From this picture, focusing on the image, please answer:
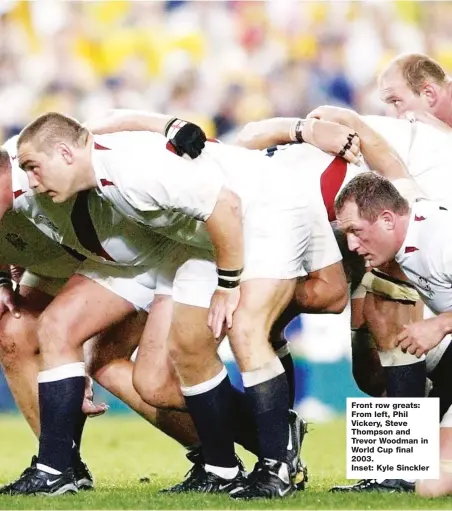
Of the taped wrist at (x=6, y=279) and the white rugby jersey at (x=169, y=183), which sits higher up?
the white rugby jersey at (x=169, y=183)

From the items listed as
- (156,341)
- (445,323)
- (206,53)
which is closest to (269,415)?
(156,341)

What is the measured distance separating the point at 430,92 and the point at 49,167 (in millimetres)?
2045

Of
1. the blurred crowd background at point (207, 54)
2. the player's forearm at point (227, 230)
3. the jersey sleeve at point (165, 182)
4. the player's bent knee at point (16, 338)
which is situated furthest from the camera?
the blurred crowd background at point (207, 54)

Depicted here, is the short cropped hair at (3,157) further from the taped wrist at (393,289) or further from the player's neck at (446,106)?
the player's neck at (446,106)

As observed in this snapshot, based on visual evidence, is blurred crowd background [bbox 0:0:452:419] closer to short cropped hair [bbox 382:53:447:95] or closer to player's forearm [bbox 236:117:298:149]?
short cropped hair [bbox 382:53:447:95]

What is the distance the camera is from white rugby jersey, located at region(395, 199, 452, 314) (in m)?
4.64

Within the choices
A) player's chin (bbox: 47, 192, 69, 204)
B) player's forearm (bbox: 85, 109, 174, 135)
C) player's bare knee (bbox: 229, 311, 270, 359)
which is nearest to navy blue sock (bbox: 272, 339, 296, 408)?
player's bare knee (bbox: 229, 311, 270, 359)

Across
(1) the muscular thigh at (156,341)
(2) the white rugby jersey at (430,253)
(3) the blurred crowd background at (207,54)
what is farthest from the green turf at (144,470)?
(3) the blurred crowd background at (207,54)

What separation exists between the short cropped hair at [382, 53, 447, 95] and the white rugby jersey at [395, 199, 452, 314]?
3.13 feet

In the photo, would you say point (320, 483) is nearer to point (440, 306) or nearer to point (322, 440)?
point (440, 306)

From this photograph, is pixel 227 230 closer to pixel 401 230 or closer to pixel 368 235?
pixel 368 235

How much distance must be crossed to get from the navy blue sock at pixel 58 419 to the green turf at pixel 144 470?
199 millimetres

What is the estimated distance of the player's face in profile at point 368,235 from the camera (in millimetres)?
4730

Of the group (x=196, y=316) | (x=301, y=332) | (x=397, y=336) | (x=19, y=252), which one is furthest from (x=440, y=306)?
(x=301, y=332)
